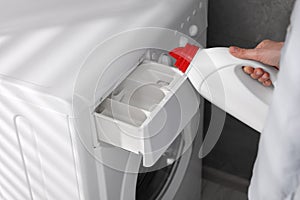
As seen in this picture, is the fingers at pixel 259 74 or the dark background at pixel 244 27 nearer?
the fingers at pixel 259 74

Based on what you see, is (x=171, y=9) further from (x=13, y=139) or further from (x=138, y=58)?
(x=13, y=139)

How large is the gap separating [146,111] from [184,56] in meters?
0.16

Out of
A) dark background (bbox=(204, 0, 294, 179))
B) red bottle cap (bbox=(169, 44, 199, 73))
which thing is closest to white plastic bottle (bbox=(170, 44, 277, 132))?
red bottle cap (bbox=(169, 44, 199, 73))

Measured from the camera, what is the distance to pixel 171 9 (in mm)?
1209

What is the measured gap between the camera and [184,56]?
3.63 feet

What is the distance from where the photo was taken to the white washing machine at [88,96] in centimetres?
100

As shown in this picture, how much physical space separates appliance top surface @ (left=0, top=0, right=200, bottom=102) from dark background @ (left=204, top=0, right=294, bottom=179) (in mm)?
353

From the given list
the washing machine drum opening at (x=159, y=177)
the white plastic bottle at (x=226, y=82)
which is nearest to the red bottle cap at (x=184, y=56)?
the white plastic bottle at (x=226, y=82)

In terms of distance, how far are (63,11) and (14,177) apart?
1.25 feet

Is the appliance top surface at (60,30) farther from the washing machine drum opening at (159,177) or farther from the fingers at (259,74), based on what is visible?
the washing machine drum opening at (159,177)

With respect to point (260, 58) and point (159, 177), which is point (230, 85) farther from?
point (159, 177)

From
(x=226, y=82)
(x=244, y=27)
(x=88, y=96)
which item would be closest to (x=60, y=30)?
(x=88, y=96)

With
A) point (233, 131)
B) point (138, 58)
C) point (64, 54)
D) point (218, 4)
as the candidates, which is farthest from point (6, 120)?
point (233, 131)

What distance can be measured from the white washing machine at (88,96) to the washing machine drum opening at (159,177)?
0.10 metres
